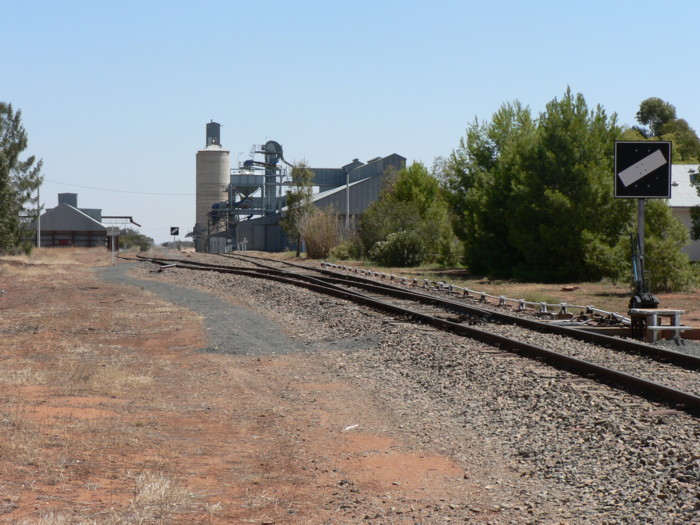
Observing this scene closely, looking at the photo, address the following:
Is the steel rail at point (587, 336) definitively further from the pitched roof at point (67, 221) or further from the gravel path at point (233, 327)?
the pitched roof at point (67, 221)

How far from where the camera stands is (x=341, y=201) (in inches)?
2687

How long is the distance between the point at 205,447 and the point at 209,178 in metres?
96.3

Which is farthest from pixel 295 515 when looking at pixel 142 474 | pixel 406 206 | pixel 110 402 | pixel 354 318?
pixel 406 206

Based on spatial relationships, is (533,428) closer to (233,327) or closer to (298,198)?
(233,327)

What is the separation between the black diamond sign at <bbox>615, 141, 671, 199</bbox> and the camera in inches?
513

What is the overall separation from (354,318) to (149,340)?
4102 mm

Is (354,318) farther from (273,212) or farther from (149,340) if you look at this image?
(273,212)

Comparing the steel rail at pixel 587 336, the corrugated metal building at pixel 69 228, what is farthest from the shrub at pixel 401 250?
the corrugated metal building at pixel 69 228

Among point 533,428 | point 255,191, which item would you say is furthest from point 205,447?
point 255,191

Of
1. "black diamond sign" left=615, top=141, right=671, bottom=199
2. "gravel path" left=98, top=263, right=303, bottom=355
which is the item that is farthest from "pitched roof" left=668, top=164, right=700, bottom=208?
"black diamond sign" left=615, top=141, right=671, bottom=199

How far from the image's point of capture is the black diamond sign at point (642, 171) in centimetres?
1303

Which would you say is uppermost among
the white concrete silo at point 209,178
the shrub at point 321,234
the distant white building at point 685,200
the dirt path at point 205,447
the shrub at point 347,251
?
the white concrete silo at point 209,178

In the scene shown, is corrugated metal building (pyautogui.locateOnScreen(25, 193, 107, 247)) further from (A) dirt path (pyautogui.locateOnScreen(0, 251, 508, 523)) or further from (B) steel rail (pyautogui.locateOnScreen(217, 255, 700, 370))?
(A) dirt path (pyautogui.locateOnScreen(0, 251, 508, 523))

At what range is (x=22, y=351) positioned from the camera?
12406 millimetres
